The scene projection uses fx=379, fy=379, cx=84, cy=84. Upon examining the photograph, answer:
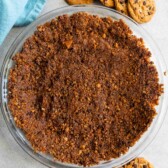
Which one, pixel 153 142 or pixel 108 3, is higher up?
pixel 108 3

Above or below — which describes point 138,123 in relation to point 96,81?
below

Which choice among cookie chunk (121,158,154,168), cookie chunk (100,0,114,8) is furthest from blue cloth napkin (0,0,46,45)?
cookie chunk (121,158,154,168)

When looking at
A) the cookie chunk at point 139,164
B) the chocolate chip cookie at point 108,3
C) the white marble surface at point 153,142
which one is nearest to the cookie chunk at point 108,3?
the chocolate chip cookie at point 108,3

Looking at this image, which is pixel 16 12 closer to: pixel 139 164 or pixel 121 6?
pixel 121 6

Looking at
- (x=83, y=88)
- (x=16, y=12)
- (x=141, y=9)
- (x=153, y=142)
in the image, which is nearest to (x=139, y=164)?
(x=153, y=142)

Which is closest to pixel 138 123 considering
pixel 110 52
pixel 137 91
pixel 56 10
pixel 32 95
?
pixel 137 91

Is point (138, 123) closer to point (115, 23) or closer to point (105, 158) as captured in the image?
point (105, 158)
